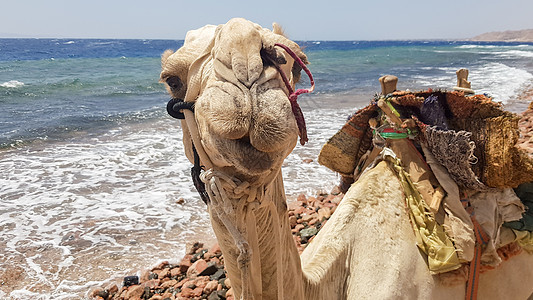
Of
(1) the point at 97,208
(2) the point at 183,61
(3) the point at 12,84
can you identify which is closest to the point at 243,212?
(2) the point at 183,61

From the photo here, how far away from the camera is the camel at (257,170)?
3.93ft

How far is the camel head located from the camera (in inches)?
46.4

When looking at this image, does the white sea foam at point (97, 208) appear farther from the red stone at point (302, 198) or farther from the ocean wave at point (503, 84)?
the ocean wave at point (503, 84)

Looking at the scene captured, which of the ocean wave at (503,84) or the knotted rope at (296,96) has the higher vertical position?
the knotted rope at (296,96)

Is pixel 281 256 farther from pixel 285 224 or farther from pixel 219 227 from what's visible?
pixel 219 227

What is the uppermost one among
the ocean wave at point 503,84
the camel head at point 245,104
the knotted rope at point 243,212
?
the camel head at point 245,104

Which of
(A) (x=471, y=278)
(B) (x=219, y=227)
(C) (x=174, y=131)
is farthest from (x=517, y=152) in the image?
(C) (x=174, y=131)

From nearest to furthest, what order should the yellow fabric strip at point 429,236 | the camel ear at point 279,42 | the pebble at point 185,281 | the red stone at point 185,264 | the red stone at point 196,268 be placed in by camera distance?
the camel ear at point 279,42
the yellow fabric strip at point 429,236
the pebble at point 185,281
the red stone at point 196,268
the red stone at point 185,264

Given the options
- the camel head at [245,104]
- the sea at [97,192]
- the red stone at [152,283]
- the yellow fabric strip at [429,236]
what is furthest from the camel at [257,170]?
the red stone at [152,283]

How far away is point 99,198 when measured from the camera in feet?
23.8

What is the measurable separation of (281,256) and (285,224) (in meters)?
0.13

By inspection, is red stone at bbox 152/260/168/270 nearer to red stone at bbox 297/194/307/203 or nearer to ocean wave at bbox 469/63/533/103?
red stone at bbox 297/194/307/203

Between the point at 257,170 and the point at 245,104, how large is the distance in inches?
7.9

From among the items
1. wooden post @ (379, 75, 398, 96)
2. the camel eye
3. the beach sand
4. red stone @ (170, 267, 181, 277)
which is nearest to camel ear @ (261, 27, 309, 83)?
the camel eye
